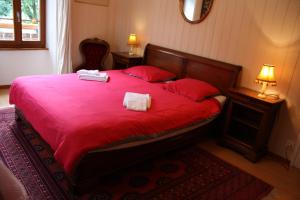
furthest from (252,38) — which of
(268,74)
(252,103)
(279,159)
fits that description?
(279,159)

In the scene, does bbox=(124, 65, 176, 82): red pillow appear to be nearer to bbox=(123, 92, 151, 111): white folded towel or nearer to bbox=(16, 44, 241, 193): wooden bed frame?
bbox=(16, 44, 241, 193): wooden bed frame

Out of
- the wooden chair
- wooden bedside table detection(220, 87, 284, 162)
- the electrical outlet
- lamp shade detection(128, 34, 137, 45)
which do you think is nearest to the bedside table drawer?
wooden bedside table detection(220, 87, 284, 162)

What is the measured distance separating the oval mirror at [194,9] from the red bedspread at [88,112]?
3.63 ft

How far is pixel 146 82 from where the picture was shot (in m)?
3.53

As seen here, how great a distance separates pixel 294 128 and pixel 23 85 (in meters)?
2.99

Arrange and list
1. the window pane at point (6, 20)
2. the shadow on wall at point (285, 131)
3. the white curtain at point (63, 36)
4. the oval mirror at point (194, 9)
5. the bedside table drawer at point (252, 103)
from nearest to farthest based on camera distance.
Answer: the bedside table drawer at point (252, 103) < the shadow on wall at point (285, 131) < the oval mirror at point (194, 9) < the window pane at point (6, 20) < the white curtain at point (63, 36)

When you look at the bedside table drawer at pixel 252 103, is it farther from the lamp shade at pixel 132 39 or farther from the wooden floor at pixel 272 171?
the lamp shade at pixel 132 39

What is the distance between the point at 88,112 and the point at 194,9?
7.25 feet

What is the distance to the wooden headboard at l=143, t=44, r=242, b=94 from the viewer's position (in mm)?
3205

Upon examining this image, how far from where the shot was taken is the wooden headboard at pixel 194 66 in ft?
10.5

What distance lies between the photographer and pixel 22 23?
13.5 ft

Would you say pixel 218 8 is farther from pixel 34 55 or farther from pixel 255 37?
pixel 34 55

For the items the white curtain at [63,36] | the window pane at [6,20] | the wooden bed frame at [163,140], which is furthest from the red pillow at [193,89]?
the window pane at [6,20]

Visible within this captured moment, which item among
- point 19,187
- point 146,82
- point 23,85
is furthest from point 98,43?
point 19,187
